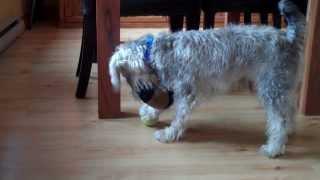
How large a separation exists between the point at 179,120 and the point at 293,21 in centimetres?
57

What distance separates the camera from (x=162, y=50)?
6.19 feet

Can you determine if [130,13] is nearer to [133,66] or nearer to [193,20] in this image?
A: [193,20]

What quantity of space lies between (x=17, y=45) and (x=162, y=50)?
1778mm

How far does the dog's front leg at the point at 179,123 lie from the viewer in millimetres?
1912

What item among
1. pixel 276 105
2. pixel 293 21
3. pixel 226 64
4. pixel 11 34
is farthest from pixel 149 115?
pixel 11 34

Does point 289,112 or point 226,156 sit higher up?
point 289,112

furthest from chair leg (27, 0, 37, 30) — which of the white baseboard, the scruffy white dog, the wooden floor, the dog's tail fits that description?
the dog's tail

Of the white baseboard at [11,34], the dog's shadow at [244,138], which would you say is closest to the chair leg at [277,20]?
the dog's shadow at [244,138]

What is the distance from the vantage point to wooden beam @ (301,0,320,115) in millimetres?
2078

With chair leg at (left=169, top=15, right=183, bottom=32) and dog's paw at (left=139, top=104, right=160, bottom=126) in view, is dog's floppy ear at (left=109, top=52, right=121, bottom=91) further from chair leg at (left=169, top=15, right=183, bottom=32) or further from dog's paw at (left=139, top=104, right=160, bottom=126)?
chair leg at (left=169, top=15, right=183, bottom=32)

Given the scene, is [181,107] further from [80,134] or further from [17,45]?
[17,45]

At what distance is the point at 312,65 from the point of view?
2.14 m

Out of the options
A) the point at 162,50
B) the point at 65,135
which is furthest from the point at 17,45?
the point at 162,50

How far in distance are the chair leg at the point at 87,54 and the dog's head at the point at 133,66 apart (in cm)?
44
